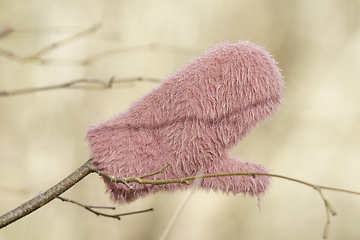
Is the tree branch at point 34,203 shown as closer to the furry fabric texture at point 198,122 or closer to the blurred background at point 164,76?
the furry fabric texture at point 198,122

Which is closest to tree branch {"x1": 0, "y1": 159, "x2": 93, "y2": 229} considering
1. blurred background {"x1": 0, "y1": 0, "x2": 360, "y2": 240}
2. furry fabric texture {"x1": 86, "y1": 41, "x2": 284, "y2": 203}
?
furry fabric texture {"x1": 86, "y1": 41, "x2": 284, "y2": 203}

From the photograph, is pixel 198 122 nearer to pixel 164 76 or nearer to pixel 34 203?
pixel 34 203

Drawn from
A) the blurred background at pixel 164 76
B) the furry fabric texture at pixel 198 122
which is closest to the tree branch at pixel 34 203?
the furry fabric texture at pixel 198 122

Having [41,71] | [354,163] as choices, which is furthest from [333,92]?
[41,71]

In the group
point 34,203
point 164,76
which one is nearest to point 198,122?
point 34,203

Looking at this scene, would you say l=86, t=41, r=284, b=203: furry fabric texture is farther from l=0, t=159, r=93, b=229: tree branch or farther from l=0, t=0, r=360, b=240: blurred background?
l=0, t=0, r=360, b=240: blurred background

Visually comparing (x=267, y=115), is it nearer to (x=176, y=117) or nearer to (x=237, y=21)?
(x=176, y=117)
